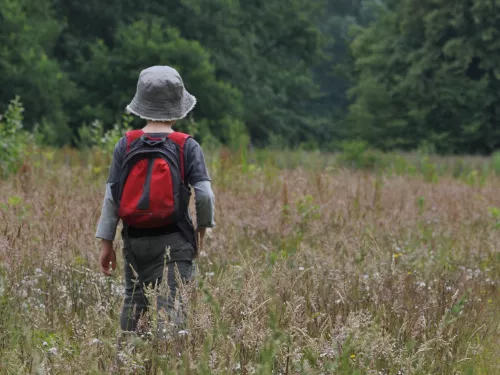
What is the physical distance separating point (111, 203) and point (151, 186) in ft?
1.04

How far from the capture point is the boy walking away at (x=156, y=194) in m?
3.64

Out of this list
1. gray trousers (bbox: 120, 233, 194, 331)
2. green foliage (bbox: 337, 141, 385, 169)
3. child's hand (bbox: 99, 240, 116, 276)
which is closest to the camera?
gray trousers (bbox: 120, 233, 194, 331)

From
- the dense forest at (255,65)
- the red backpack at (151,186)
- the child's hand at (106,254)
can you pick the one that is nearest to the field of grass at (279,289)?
the child's hand at (106,254)

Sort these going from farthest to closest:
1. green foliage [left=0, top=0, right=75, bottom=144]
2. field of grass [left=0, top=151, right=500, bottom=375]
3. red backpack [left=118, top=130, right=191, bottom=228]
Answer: green foliage [left=0, top=0, right=75, bottom=144] < red backpack [left=118, top=130, right=191, bottom=228] < field of grass [left=0, top=151, right=500, bottom=375]

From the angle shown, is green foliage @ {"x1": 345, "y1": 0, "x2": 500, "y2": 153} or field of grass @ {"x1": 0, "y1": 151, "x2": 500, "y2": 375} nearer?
field of grass @ {"x1": 0, "y1": 151, "x2": 500, "y2": 375}

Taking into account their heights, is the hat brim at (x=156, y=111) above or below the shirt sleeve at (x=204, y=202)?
above

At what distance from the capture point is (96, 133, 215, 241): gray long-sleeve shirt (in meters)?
3.76

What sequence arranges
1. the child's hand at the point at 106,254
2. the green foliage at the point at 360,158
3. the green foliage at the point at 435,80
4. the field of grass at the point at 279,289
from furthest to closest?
1. the green foliage at the point at 435,80
2. the green foliage at the point at 360,158
3. the child's hand at the point at 106,254
4. the field of grass at the point at 279,289

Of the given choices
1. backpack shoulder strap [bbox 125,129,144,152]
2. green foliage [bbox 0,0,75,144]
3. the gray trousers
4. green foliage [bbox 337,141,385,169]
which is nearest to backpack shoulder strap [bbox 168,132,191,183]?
backpack shoulder strap [bbox 125,129,144,152]

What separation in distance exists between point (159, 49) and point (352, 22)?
88.6ft

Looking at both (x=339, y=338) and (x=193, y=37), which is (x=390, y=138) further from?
(x=339, y=338)

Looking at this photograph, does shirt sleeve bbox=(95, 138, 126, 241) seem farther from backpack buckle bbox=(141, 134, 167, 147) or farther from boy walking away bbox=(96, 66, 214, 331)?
backpack buckle bbox=(141, 134, 167, 147)

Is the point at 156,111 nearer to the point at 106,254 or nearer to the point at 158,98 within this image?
the point at 158,98

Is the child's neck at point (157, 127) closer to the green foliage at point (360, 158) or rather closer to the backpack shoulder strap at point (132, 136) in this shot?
the backpack shoulder strap at point (132, 136)
